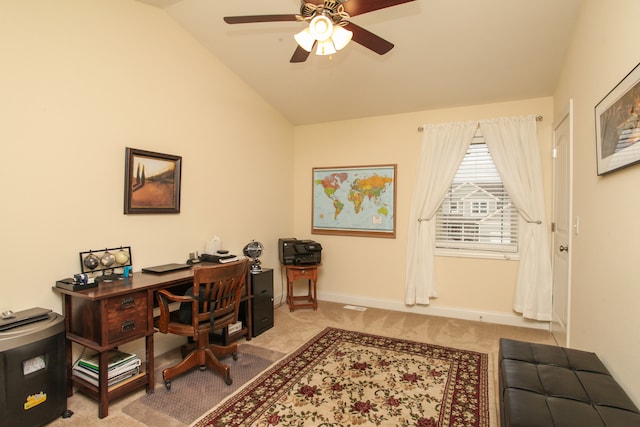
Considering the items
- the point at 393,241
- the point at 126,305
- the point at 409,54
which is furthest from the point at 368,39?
the point at 393,241

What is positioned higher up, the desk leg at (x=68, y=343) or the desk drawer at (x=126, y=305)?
the desk drawer at (x=126, y=305)

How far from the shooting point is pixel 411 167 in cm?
420

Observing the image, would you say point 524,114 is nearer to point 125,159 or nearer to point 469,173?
point 469,173

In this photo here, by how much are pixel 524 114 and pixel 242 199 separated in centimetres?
328

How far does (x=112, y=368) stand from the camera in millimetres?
2213

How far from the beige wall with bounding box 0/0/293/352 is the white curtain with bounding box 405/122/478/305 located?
2114mm

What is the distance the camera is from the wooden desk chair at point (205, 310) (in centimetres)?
239

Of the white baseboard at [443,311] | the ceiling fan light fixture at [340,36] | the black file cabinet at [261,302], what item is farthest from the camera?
the white baseboard at [443,311]

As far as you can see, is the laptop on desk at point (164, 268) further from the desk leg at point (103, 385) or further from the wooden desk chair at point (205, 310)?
the desk leg at point (103, 385)

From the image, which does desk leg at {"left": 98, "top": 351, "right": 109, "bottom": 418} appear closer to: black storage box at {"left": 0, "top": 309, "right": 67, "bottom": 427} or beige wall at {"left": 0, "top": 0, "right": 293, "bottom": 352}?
black storage box at {"left": 0, "top": 309, "right": 67, "bottom": 427}

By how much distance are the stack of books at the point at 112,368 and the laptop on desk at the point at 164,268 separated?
633 mm

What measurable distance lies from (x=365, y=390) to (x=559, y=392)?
4.01ft

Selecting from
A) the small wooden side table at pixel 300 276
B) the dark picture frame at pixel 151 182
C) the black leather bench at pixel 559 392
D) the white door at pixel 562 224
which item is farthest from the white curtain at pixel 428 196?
the dark picture frame at pixel 151 182

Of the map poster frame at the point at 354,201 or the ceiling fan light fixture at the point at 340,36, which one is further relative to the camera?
the map poster frame at the point at 354,201
